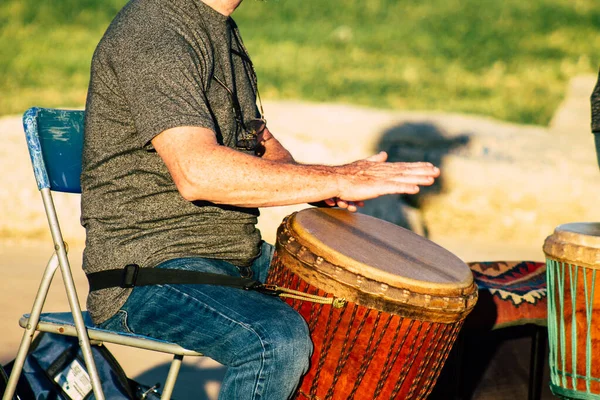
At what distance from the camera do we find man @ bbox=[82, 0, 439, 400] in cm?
204

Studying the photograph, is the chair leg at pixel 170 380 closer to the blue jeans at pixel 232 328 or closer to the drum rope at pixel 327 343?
the blue jeans at pixel 232 328

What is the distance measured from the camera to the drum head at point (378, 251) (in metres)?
2.13

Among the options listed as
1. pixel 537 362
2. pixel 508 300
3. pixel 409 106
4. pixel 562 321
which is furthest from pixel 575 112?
pixel 562 321

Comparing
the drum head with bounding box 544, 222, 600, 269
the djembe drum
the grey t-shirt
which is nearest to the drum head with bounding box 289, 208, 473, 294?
the djembe drum

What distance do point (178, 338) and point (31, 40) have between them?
10611 mm

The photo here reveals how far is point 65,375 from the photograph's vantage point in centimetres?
259

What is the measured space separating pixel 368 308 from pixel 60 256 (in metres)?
0.79

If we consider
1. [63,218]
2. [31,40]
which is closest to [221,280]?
[63,218]

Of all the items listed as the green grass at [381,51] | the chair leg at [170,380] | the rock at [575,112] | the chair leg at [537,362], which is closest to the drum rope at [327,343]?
the chair leg at [170,380]

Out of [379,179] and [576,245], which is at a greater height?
[379,179]

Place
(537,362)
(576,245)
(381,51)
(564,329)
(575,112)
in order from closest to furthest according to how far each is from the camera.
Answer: (576,245), (564,329), (537,362), (575,112), (381,51)

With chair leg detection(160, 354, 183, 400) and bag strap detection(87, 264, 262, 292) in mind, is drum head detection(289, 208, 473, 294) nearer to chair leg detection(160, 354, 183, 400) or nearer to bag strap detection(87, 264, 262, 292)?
bag strap detection(87, 264, 262, 292)

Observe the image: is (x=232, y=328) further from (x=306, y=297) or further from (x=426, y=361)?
(x=426, y=361)

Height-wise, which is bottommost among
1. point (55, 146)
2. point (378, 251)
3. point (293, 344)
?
point (293, 344)
